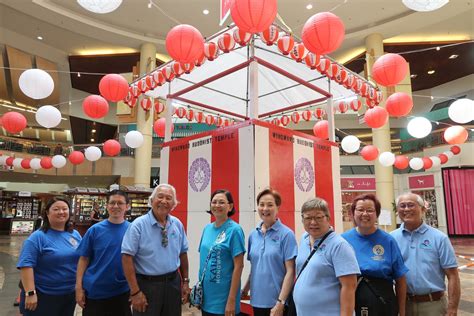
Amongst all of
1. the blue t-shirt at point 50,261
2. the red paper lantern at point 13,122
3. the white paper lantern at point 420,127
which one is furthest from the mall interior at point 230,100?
the red paper lantern at point 13,122

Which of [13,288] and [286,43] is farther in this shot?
[13,288]

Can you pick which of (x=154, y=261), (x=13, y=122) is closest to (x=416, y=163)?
(x=154, y=261)

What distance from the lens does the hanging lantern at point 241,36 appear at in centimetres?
399

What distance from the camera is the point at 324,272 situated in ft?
5.83

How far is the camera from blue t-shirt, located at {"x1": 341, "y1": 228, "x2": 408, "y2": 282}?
2037 mm

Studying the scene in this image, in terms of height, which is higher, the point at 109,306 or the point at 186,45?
the point at 186,45

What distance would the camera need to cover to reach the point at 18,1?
1179cm

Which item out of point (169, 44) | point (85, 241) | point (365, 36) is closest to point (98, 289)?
point (85, 241)

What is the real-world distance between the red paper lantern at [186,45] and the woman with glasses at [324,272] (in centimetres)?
305

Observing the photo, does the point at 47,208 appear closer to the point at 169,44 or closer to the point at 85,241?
the point at 85,241

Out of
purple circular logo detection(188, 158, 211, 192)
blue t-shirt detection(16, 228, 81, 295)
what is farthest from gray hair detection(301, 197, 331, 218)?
purple circular logo detection(188, 158, 211, 192)

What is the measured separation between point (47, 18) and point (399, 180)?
18.2 m

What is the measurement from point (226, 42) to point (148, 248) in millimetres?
2903

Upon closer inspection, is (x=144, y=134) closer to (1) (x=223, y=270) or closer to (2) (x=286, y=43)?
(2) (x=286, y=43)
